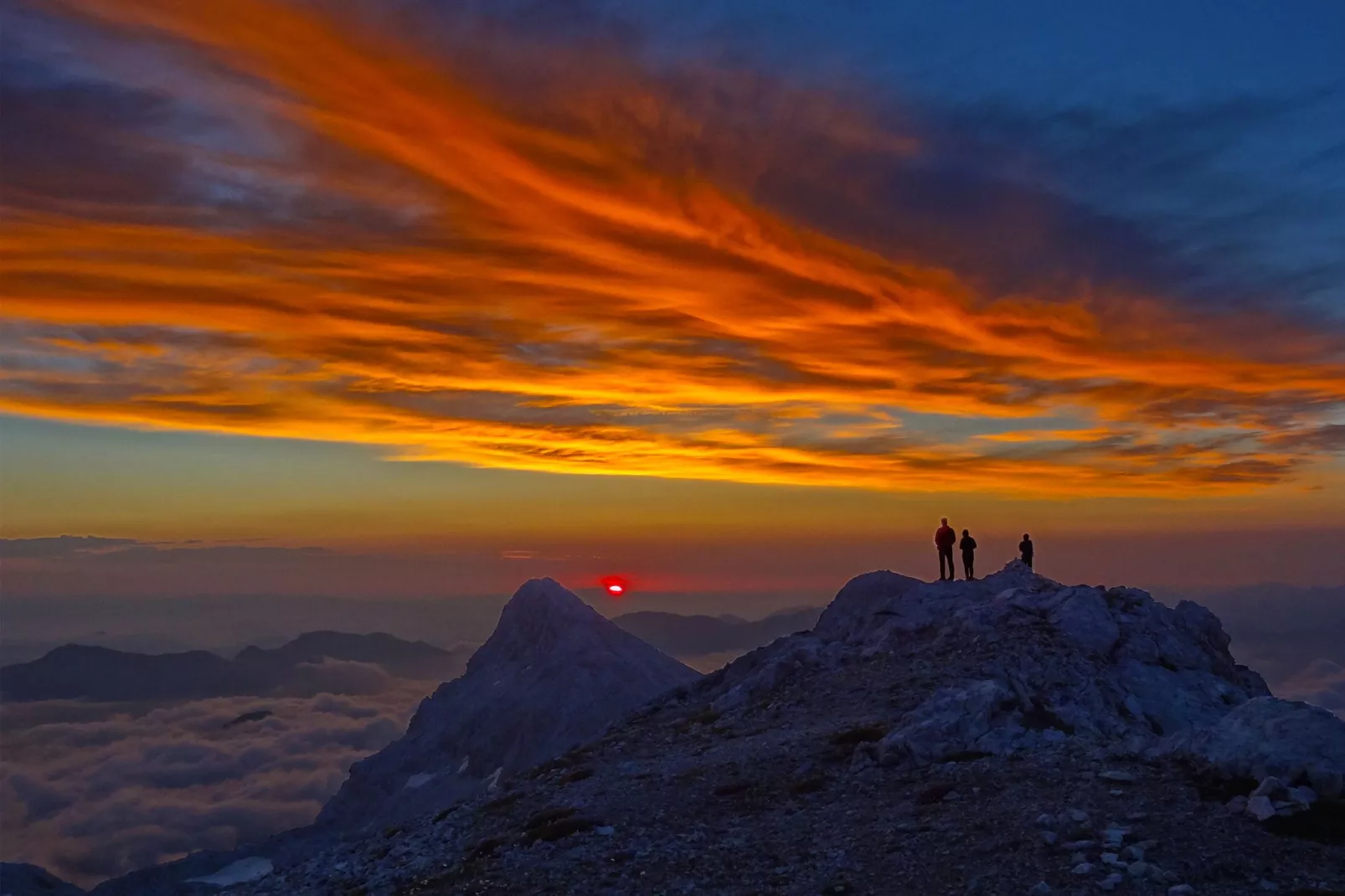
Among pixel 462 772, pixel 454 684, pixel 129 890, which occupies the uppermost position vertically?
pixel 454 684

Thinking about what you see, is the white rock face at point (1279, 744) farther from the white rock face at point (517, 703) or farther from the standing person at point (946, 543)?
the white rock face at point (517, 703)

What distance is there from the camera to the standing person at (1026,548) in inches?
2066

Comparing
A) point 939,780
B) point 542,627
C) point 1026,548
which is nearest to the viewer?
point 939,780

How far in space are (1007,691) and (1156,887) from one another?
14220 mm

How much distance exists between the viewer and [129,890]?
180125 mm

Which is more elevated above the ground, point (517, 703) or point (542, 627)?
point (542, 627)

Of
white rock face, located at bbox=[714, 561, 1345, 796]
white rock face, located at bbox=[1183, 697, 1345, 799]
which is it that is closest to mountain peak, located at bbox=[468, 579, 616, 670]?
white rock face, located at bbox=[714, 561, 1345, 796]

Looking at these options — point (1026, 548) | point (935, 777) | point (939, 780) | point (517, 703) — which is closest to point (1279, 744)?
point (939, 780)

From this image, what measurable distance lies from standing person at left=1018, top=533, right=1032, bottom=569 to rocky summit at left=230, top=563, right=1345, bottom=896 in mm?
3466

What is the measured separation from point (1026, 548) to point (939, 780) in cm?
2721

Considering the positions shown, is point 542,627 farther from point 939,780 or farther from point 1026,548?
point 939,780

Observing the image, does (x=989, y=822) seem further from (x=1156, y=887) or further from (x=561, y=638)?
(x=561, y=638)

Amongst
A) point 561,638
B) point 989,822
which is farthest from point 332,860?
point 561,638

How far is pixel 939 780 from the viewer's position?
2828cm
